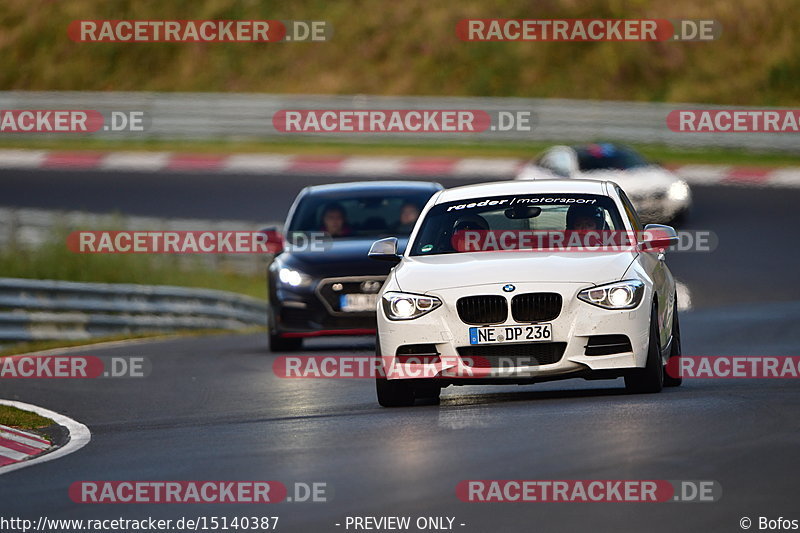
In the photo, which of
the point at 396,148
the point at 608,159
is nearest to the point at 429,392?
the point at 608,159

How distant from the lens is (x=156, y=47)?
51344 millimetres

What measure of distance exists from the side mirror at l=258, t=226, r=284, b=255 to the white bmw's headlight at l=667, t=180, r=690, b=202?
11629 millimetres

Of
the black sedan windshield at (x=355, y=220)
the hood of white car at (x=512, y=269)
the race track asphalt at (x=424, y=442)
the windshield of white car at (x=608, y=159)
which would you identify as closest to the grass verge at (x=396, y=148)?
the windshield of white car at (x=608, y=159)

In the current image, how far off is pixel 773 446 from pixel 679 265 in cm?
1786

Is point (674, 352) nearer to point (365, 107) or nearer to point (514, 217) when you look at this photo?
point (514, 217)

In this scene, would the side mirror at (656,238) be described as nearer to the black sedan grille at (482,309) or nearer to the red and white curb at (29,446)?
the black sedan grille at (482,309)

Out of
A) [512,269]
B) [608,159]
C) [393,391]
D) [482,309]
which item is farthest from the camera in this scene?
[608,159]

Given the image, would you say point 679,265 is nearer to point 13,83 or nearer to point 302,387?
point 302,387

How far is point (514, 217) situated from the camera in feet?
39.7

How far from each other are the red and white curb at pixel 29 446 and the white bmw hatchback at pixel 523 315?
1952 millimetres

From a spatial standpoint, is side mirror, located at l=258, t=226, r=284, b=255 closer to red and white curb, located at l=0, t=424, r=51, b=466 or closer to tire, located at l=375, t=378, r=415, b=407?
tire, located at l=375, t=378, r=415, b=407

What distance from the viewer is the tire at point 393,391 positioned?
11.4 meters

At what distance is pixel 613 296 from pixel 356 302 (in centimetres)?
602

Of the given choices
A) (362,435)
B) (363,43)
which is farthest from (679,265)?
(363,43)
